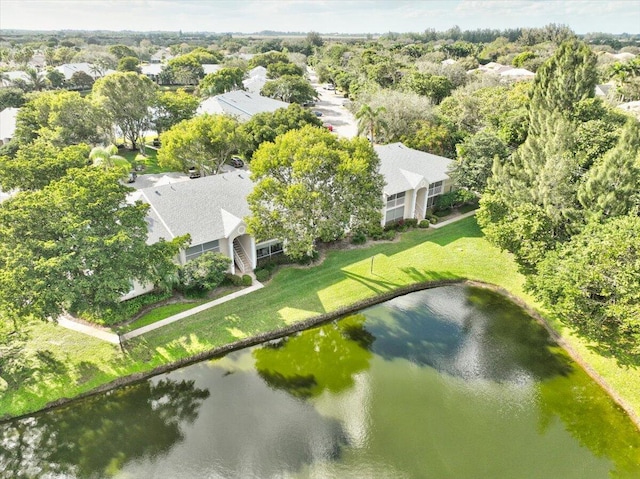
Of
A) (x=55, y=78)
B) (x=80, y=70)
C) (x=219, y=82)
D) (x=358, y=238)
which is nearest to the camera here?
(x=358, y=238)

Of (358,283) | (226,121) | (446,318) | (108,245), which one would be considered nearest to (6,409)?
(108,245)

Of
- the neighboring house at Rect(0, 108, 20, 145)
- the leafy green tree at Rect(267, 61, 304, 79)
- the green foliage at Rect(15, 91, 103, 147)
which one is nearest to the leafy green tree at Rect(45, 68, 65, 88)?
the neighboring house at Rect(0, 108, 20, 145)

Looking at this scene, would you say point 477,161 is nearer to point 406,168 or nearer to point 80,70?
point 406,168

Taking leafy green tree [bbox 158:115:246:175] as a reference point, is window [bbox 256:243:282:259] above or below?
below

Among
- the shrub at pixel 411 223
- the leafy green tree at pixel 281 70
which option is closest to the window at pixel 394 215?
the shrub at pixel 411 223

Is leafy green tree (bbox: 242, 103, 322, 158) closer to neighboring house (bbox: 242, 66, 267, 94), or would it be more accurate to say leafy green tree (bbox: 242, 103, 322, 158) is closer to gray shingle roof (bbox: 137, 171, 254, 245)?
gray shingle roof (bbox: 137, 171, 254, 245)

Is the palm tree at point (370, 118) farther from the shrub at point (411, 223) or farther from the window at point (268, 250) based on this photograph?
the window at point (268, 250)

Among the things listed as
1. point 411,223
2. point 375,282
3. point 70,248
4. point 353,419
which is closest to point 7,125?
point 70,248
